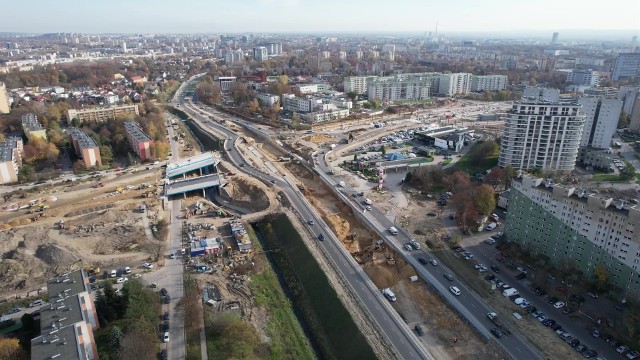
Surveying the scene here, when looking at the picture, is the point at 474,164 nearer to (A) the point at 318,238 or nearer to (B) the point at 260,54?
(A) the point at 318,238

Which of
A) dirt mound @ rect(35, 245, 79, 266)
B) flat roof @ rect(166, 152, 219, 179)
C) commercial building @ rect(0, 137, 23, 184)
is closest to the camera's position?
dirt mound @ rect(35, 245, 79, 266)

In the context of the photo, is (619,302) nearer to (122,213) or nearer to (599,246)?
(599,246)

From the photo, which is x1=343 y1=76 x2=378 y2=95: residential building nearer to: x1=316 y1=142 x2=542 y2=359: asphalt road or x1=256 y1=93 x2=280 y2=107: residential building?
Result: x1=256 y1=93 x2=280 y2=107: residential building

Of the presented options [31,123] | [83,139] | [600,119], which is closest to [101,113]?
[31,123]

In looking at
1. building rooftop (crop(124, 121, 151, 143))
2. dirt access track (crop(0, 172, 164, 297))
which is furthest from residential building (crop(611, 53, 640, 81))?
dirt access track (crop(0, 172, 164, 297))

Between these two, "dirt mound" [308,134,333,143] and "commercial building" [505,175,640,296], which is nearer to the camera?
"commercial building" [505,175,640,296]
